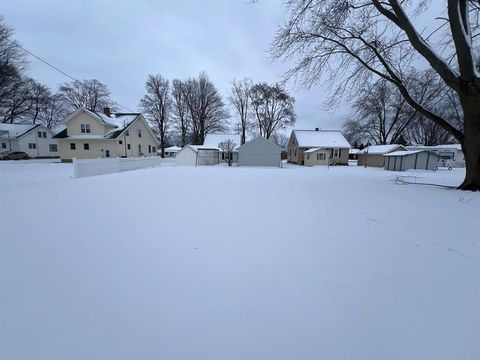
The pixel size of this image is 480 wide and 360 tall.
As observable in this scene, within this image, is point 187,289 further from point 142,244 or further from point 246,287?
point 142,244

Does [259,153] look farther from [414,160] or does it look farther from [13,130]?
[13,130]

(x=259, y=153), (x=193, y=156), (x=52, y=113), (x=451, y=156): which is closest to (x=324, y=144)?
(x=259, y=153)

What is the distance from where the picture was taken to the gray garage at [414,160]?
24312mm

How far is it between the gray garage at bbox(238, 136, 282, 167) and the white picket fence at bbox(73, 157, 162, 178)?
1286 centimetres

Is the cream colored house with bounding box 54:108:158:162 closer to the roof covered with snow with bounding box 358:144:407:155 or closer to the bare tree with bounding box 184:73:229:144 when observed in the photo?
the bare tree with bounding box 184:73:229:144

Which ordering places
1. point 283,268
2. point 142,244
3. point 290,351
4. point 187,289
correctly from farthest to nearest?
point 142,244
point 283,268
point 187,289
point 290,351

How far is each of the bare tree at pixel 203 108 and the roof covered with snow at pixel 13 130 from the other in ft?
87.2

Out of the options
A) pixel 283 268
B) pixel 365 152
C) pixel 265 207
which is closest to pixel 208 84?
pixel 365 152

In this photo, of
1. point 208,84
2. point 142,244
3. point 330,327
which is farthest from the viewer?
point 208,84

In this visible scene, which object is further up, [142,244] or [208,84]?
[208,84]

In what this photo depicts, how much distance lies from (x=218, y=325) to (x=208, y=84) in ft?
154

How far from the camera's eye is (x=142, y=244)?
3.62m

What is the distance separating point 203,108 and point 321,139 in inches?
935

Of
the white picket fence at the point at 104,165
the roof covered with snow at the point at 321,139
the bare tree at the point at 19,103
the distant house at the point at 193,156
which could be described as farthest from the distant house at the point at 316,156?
the bare tree at the point at 19,103
